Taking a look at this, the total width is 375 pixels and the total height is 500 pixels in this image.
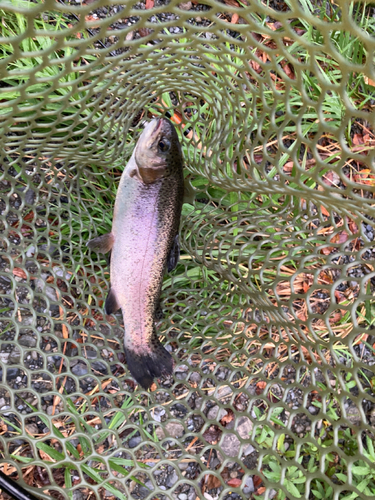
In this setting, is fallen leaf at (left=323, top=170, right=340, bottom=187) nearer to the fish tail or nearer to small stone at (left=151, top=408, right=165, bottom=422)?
the fish tail

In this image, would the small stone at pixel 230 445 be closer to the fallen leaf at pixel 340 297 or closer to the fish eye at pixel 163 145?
the fallen leaf at pixel 340 297

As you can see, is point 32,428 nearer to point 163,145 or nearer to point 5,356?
point 5,356

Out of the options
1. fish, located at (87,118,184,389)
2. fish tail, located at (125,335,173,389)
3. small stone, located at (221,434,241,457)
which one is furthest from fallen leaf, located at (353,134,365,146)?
small stone, located at (221,434,241,457)

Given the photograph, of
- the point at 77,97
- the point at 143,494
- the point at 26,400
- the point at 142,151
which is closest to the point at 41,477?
the point at 26,400

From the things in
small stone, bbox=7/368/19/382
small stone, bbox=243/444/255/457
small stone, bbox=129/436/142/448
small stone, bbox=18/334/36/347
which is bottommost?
small stone, bbox=129/436/142/448

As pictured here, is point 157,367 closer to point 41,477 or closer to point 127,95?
point 41,477

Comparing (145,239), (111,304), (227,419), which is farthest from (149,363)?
(227,419)

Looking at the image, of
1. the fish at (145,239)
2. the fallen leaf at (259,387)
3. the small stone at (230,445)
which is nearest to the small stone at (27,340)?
the fish at (145,239)
